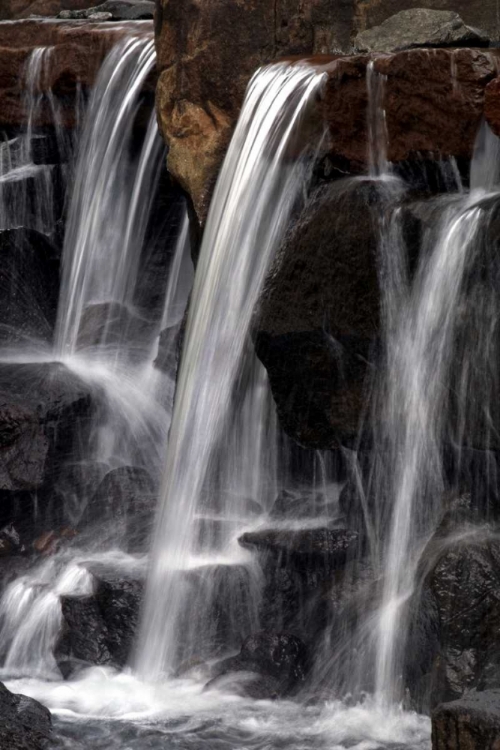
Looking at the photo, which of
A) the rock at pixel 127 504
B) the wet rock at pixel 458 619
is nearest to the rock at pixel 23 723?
the wet rock at pixel 458 619

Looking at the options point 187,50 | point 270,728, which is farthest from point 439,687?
point 187,50

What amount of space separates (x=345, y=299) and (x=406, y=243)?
50cm

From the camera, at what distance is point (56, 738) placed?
676 cm

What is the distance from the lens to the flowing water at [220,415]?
6.98 m

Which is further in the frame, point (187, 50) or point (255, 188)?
point (187, 50)

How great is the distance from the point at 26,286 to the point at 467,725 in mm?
7928

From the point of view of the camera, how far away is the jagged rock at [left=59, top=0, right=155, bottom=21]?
14633 mm

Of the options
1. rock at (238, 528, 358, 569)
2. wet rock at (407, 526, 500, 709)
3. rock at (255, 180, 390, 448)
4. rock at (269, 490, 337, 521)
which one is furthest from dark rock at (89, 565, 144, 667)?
wet rock at (407, 526, 500, 709)

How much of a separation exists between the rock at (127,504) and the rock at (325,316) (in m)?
1.70

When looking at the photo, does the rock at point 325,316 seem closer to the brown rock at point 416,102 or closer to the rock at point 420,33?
the brown rock at point 416,102

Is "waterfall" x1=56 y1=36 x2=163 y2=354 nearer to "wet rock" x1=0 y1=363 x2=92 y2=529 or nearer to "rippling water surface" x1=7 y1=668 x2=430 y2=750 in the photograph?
"wet rock" x1=0 y1=363 x2=92 y2=529

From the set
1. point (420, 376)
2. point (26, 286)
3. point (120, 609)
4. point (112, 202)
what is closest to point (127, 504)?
point (120, 609)

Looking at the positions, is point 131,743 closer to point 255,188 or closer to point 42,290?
point 255,188

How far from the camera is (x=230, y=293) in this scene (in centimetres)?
886
